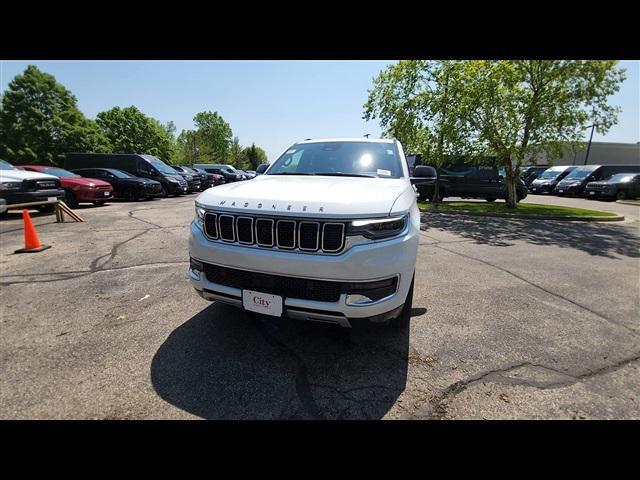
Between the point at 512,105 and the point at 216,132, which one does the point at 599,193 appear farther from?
the point at 216,132

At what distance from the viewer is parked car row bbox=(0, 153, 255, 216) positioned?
934cm

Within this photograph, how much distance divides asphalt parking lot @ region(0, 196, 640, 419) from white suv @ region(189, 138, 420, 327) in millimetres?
543

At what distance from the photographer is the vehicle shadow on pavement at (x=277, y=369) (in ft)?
7.09

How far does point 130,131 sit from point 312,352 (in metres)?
63.2

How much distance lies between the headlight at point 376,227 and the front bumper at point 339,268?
0.20 ft

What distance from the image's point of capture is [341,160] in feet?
12.7

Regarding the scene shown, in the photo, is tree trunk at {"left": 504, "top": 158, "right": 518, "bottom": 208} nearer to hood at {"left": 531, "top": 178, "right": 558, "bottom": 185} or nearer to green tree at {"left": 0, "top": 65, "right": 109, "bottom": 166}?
hood at {"left": 531, "top": 178, "right": 558, "bottom": 185}

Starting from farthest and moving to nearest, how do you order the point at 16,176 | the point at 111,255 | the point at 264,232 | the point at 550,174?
the point at 550,174
the point at 16,176
the point at 111,255
the point at 264,232

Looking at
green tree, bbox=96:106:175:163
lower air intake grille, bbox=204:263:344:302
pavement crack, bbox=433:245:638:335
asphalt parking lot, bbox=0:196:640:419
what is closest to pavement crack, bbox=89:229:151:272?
asphalt parking lot, bbox=0:196:640:419

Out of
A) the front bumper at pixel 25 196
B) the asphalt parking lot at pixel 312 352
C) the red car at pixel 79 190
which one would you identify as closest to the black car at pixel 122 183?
the red car at pixel 79 190

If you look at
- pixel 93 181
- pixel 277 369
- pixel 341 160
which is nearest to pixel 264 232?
pixel 277 369

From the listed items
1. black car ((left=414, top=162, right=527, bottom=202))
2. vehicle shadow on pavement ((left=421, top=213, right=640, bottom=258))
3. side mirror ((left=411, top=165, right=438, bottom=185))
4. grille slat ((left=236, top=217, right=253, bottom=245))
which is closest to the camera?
grille slat ((left=236, top=217, right=253, bottom=245))

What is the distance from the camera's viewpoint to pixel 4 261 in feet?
17.9

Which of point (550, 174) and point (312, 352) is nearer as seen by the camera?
point (312, 352)
